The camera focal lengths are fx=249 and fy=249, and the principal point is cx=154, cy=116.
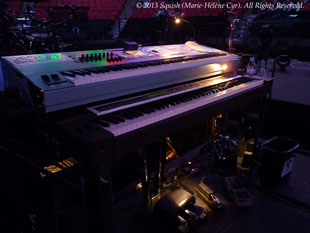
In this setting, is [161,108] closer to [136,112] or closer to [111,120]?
[136,112]

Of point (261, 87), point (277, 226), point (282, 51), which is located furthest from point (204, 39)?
point (277, 226)

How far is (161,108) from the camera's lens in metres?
1.42

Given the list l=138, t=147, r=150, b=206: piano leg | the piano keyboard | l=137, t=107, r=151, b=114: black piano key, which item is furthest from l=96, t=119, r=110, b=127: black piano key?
l=138, t=147, r=150, b=206: piano leg

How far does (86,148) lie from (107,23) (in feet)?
38.6

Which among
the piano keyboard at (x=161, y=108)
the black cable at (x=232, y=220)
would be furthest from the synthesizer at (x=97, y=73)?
the black cable at (x=232, y=220)

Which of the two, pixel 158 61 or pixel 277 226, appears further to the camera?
pixel 277 226

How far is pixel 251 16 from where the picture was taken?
10492mm

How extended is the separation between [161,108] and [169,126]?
12cm

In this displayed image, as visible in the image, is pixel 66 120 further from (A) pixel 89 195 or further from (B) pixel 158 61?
(B) pixel 158 61

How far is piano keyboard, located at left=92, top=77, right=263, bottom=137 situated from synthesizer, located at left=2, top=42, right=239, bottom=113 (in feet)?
0.48

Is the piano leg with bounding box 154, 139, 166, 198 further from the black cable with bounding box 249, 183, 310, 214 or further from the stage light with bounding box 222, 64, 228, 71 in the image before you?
the black cable with bounding box 249, 183, 310, 214

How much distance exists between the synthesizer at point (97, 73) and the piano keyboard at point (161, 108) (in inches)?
5.7

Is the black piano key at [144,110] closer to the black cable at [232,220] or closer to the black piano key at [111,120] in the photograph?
the black piano key at [111,120]

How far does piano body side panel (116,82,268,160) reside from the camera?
1169 mm
